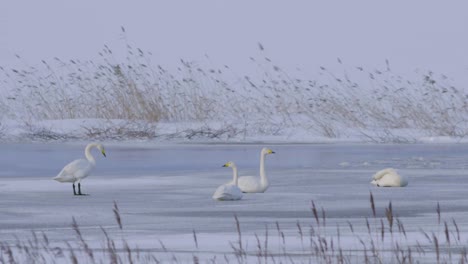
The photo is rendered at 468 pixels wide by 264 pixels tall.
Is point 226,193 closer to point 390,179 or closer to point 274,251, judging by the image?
point 390,179

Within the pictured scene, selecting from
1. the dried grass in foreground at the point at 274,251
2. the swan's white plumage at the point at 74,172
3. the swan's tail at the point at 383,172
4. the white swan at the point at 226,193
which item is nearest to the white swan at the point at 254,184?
the white swan at the point at 226,193

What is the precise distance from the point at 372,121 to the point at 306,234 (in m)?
14.1

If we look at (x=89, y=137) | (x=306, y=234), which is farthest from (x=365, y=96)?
(x=306, y=234)

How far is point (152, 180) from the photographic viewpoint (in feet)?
37.9

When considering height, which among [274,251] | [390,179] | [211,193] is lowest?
[274,251]

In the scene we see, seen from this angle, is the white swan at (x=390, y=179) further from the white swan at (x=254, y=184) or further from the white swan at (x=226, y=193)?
the white swan at (x=226, y=193)

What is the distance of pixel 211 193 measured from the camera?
390 inches

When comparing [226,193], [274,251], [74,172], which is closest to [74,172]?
[74,172]

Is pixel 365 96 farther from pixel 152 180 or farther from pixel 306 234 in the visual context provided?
pixel 306 234

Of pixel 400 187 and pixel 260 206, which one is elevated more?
pixel 400 187

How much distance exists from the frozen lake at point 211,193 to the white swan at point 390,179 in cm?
13

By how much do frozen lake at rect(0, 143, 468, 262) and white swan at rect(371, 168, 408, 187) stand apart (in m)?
0.13

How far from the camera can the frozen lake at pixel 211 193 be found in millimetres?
6957

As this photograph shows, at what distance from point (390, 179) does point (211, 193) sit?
1711 millimetres
